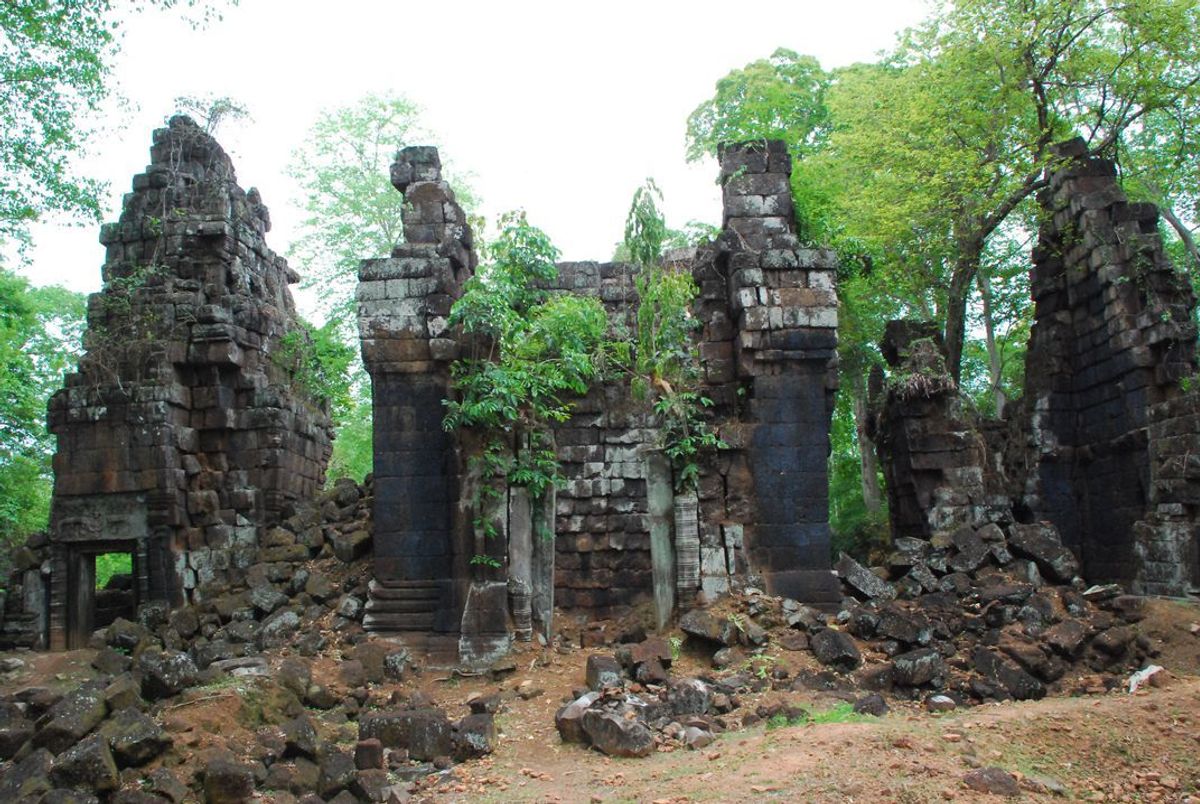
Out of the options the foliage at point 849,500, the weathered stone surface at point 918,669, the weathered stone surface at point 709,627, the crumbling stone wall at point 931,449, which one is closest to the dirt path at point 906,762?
the weathered stone surface at point 918,669

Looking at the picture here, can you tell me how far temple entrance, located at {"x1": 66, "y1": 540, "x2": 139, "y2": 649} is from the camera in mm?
12555

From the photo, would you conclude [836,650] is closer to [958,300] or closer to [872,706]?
[872,706]

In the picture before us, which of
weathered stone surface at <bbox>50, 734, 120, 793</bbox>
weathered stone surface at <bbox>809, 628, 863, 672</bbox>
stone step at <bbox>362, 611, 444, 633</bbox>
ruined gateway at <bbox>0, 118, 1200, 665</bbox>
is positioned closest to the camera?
weathered stone surface at <bbox>50, 734, 120, 793</bbox>

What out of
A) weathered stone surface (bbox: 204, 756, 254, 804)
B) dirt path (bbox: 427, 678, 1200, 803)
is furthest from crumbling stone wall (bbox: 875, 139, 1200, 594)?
weathered stone surface (bbox: 204, 756, 254, 804)

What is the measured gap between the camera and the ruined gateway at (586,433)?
10.0m

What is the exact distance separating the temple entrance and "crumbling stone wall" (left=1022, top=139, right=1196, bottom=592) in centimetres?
1369

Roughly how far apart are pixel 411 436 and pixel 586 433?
2218 mm

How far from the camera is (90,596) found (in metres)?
12.9

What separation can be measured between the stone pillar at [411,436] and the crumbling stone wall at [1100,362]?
9573mm

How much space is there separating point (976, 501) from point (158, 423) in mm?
11219

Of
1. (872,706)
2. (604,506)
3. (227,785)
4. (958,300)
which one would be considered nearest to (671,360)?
(604,506)

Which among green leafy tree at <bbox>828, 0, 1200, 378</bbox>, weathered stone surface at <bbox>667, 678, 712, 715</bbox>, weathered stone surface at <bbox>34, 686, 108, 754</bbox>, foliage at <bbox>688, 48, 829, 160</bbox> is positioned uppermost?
foliage at <bbox>688, 48, 829, 160</bbox>

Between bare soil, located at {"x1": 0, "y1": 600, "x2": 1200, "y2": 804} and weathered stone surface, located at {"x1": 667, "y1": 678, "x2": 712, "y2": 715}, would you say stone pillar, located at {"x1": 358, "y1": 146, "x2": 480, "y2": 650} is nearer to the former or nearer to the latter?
bare soil, located at {"x1": 0, "y1": 600, "x2": 1200, "y2": 804}

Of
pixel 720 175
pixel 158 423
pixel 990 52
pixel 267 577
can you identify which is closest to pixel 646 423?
pixel 720 175
